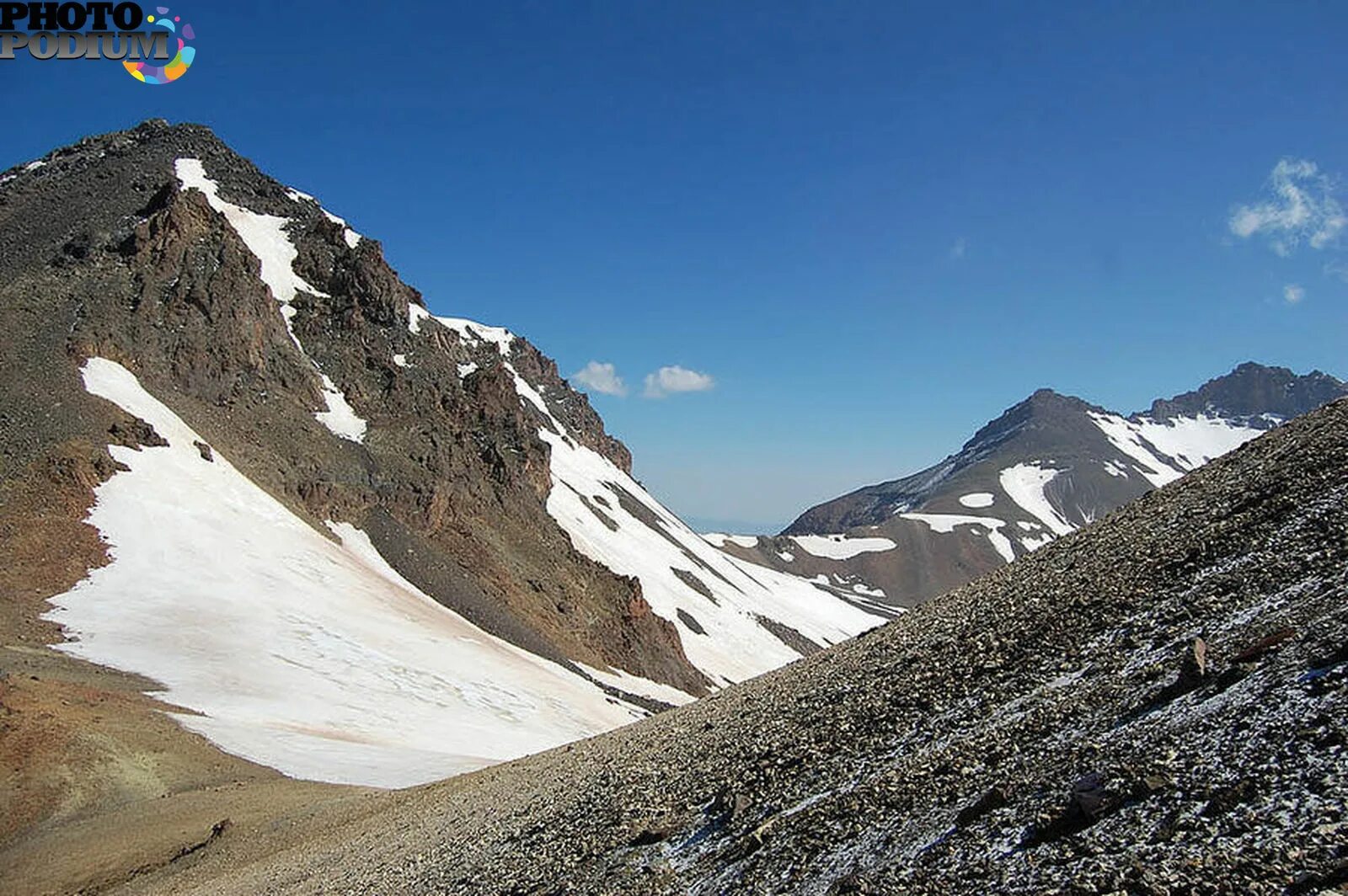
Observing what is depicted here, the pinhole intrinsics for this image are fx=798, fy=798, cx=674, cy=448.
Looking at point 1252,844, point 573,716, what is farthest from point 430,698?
point 1252,844

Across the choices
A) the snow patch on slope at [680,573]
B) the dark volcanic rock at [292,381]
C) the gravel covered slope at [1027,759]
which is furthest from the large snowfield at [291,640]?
the snow patch on slope at [680,573]

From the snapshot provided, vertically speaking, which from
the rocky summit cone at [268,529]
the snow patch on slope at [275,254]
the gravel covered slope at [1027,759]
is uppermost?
the snow patch on slope at [275,254]

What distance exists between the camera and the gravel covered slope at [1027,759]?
7316 mm

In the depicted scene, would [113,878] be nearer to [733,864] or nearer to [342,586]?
[733,864]

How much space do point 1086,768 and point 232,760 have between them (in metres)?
31.0

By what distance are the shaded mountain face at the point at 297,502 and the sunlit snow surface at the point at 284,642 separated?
195mm

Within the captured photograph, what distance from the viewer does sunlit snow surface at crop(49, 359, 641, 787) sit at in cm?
3559

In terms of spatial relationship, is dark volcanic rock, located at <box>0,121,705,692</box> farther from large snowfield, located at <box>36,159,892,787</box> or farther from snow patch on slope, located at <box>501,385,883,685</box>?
snow patch on slope, located at <box>501,385,883,685</box>

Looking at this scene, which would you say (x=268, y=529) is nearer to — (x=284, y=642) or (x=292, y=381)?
(x=284, y=642)

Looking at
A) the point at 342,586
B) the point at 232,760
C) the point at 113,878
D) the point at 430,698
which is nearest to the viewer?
the point at 113,878

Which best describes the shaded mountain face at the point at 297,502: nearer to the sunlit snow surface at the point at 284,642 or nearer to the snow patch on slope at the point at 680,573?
the sunlit snow surface at the point at 284,642

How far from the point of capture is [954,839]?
29.1 ft

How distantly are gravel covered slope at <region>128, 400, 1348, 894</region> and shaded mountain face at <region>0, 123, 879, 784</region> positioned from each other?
16.8 metres

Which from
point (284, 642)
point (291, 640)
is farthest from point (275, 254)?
point (284, 642)
